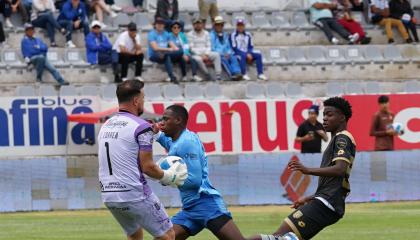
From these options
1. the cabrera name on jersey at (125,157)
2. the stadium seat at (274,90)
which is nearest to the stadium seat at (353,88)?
the stadium seat at (274,90)

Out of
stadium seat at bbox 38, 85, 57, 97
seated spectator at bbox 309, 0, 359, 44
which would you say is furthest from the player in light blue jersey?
seated spectator at bbox 309, 0, 359, 44

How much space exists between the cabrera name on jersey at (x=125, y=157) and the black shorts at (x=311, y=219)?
1.61 m

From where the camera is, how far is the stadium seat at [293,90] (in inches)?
1059

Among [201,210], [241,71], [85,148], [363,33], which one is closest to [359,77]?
[363,33]

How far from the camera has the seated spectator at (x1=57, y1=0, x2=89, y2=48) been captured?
27062 millimetres

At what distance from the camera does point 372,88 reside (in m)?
27.3

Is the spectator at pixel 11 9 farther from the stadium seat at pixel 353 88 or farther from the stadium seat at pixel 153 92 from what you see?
the stadium seat at pixel 353 88

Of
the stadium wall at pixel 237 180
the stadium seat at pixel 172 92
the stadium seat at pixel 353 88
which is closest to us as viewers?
the stadium wall at pixel 237 180

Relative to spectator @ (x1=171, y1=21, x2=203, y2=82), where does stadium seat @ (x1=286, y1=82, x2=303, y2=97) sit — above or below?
below

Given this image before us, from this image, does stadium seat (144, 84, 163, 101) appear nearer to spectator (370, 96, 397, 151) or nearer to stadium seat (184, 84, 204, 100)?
stadium seat (184, 84, 204, 100)

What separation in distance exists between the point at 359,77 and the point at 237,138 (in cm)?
498

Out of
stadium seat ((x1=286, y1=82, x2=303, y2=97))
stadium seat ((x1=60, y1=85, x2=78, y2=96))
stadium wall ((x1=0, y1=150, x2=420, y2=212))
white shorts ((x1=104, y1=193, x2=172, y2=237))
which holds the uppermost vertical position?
white shorts ((x1=104, y1=193, x2=172, y2=237))

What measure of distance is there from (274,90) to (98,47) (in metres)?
4.35

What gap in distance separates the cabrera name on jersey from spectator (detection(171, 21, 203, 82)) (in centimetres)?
1734
